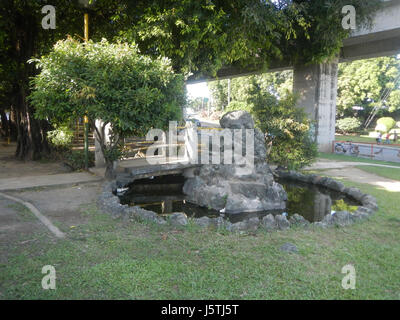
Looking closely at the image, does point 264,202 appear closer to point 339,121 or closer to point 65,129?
point 65,129

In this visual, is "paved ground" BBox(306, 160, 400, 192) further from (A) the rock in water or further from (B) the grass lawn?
(B) the grass lawn

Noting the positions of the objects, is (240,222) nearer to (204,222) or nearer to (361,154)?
(204,222)

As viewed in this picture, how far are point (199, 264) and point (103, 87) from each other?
5.43 metres

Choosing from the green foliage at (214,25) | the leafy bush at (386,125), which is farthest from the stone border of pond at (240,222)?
the leafy bush at (386,125)

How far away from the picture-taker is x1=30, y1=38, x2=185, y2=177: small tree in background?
8.29m

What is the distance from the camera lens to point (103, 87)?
823 centimetres

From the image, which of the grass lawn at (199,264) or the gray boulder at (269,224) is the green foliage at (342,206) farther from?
the gray boulder at (269,224)

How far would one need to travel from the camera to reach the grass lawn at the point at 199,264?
3854 millimetres

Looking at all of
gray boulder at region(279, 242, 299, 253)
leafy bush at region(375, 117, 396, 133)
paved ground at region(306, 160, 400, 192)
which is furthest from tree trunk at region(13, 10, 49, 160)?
leafy bush at region(375, 117, 396, 133)

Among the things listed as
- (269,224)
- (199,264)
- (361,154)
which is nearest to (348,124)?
(361,154)

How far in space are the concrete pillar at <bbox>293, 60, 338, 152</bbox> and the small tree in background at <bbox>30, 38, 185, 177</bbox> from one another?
462 inches

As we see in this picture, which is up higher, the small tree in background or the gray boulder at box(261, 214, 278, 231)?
the small tree in background

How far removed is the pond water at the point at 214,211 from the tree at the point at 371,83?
29449 millimetres
